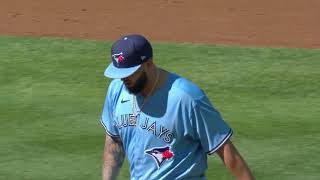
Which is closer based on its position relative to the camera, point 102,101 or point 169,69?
point 102,101

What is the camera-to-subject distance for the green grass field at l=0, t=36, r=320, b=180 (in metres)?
8.91

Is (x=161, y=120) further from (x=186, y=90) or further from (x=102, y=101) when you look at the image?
(x=102, y=101)

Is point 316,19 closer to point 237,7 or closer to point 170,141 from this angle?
point 237,7

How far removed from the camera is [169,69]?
12.6 metres

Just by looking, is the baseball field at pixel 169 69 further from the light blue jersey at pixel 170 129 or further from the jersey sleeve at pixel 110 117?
the light blue jersey at pixel 170 129

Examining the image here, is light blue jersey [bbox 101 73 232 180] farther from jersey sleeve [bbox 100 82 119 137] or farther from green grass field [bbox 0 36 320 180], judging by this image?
green grass field [bbox 0 36 320 180]

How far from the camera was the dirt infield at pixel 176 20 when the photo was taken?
15.5 metres

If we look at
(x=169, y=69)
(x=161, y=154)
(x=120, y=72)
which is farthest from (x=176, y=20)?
(x=120, y=72)

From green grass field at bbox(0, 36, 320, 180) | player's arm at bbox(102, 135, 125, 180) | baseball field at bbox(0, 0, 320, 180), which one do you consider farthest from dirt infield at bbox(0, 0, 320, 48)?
player's arm at bbox(102, 135, 125, 180)

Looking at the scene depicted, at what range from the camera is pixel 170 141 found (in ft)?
17.2

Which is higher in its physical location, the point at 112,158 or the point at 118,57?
the point at 118,57

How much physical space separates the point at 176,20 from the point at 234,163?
1188 centimetres

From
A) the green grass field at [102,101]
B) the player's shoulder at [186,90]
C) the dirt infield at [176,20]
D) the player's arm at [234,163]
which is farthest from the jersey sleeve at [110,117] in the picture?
the dirt infield at [176,20]

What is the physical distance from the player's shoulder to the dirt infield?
31.8 ft
